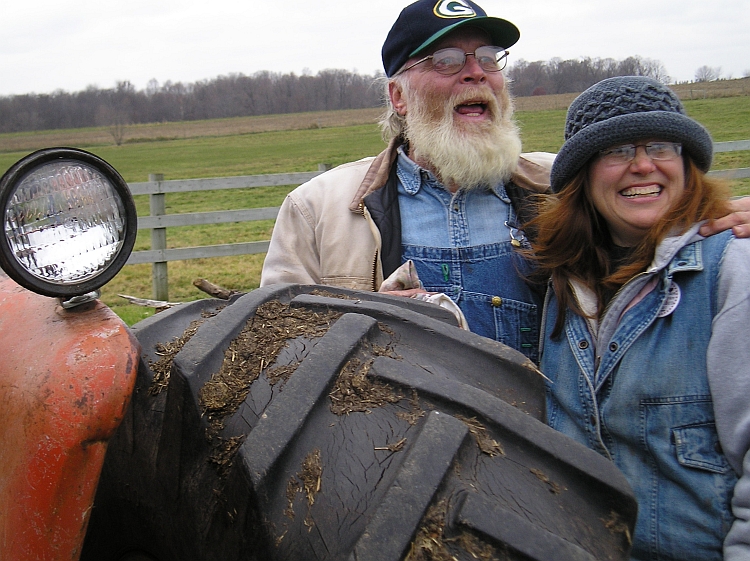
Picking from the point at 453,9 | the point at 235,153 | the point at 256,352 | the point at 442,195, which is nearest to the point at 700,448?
the point at 256,352

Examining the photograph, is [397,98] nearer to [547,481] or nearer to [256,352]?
[256,352]

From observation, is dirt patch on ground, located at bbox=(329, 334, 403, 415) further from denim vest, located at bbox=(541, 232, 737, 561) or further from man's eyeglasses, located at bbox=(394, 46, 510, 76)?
man's eyeglasses, located at bbox=(394, 46, 510, 76)

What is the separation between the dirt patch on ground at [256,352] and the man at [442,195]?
1061 mm

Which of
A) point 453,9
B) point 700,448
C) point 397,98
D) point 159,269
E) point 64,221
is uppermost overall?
point 453,9

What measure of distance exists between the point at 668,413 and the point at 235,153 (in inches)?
1447

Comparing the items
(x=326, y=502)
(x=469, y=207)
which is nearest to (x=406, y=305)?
(x=326, y=502)

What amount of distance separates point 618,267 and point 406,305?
0.70 m

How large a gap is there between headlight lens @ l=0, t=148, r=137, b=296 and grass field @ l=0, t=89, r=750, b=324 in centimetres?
24

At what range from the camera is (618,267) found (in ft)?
5.98

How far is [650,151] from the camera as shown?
1724mm

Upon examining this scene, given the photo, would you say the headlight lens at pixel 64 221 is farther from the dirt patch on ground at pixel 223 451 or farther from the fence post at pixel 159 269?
the fence post at pixel 159 269

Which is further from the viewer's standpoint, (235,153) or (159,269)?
(235,153)

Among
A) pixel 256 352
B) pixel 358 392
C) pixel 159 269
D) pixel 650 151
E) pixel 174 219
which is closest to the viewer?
pixel 358 392

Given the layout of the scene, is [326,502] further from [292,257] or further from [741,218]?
[292,257]
